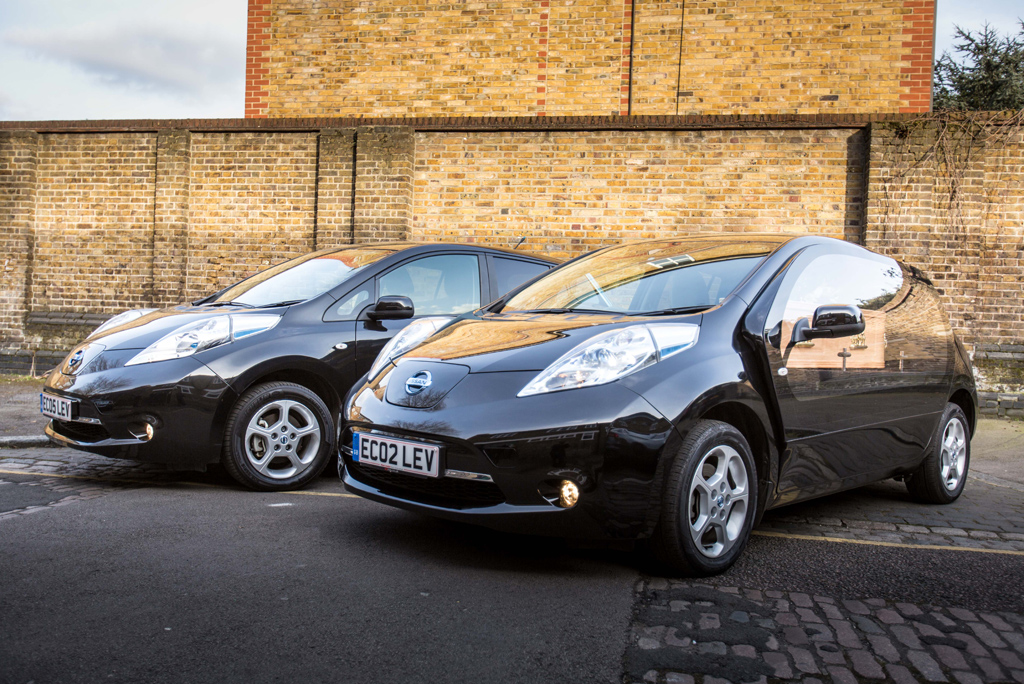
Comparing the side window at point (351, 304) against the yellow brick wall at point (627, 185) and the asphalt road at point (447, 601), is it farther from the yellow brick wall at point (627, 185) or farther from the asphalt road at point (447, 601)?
the yellow brick wall at point (627, 185)

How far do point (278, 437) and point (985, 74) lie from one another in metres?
24.0

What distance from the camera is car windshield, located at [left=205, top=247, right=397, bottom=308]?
545 cm

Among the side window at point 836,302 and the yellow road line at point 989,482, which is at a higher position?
the side window at point 836,302

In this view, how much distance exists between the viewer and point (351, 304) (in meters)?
5.34

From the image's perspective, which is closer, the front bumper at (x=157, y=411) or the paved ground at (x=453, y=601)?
the paved ground at (x=453, y=601)

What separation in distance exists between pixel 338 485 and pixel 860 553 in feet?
9.51

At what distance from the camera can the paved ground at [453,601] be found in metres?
2.42

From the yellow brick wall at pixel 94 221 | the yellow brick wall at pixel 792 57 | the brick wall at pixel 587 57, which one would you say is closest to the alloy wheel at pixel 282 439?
the yellow brick wall at pixel 94 221

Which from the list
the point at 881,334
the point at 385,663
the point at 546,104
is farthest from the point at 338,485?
the point at 546,104

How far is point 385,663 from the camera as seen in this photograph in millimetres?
2400

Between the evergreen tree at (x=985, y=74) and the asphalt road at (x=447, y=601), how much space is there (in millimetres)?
22158

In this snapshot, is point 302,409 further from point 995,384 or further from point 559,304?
point 995,384

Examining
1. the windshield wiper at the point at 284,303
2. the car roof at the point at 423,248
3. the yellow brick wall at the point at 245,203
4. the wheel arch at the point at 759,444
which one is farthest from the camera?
the yellow brick wall at the point at 245,203

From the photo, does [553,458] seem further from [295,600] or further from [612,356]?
[295,600]
